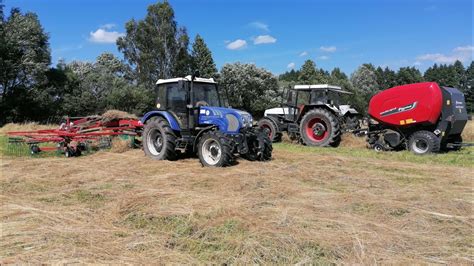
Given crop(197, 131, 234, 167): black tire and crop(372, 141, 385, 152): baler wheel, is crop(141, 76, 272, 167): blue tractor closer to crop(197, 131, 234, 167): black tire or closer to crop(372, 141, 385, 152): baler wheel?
crop(197, 131, 234, 167): black tire

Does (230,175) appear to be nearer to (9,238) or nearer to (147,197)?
(147,197)

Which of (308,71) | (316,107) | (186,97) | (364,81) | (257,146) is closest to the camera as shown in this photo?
(257,146)

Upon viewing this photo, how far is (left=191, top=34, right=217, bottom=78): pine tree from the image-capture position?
41.0 metres

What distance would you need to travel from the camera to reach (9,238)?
4.25 meters

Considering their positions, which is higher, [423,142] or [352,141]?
[423,142]

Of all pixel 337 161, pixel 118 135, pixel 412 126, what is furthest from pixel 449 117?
pixel 118 135

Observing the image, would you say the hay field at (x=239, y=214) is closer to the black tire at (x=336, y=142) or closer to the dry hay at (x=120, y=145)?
the dry hay at (x=120, y=145)

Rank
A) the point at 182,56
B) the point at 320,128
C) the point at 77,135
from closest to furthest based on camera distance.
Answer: the point at 77,135, the point at 320,128, the point at 182,56

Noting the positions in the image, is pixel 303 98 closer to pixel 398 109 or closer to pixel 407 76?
pixel 398 109

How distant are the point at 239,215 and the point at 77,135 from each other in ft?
24.1

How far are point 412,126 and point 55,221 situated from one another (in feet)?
31.8

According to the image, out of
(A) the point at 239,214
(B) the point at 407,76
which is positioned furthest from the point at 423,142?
(B) the point at 407,76

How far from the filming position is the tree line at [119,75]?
94.1ft

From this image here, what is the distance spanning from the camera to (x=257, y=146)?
30.5 ft
